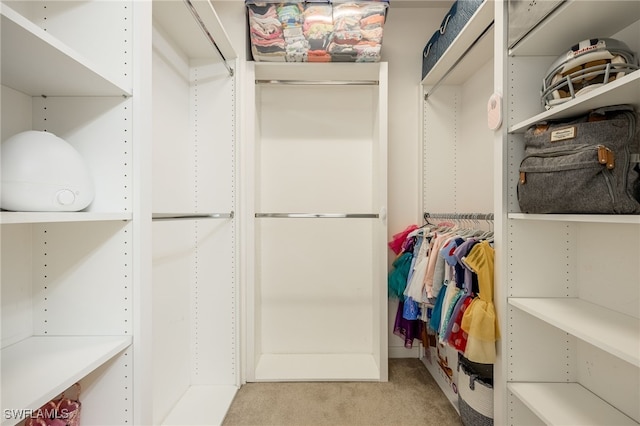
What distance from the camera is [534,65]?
3.84 feet

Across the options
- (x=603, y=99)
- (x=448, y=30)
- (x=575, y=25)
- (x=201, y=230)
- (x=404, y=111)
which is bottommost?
(x=201, y=230)

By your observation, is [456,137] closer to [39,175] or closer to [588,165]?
[588,165]

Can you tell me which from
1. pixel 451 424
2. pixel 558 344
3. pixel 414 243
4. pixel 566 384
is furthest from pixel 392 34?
pixel 451 424

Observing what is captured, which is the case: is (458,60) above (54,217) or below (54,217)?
above

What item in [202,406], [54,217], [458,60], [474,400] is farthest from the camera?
[458,60]

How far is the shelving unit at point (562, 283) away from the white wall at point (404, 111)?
984mm

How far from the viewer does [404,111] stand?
2197 millimetres

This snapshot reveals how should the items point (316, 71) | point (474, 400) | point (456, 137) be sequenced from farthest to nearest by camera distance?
point (456, 137) < point (316, 71) < point (474, 400)

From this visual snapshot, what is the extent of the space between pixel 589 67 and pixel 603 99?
13 centimetres

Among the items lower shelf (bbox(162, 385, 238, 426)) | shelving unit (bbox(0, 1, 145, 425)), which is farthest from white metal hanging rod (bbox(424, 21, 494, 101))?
lower shelf (bbox(162, 385, 238, 426))

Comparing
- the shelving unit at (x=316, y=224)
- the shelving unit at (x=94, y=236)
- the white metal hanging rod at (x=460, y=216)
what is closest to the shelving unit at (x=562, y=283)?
the white metal hanging rod at (x=460, y=216)

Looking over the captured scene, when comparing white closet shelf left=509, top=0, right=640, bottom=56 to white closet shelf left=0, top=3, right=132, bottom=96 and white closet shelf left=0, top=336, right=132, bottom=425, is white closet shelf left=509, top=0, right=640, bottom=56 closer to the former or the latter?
white closet shelf left=0, top=3, right=132, bottom=96

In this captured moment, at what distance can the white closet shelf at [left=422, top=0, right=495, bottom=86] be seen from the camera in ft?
4.37

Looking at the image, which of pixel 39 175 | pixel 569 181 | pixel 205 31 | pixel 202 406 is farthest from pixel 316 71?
pixel 202 406
